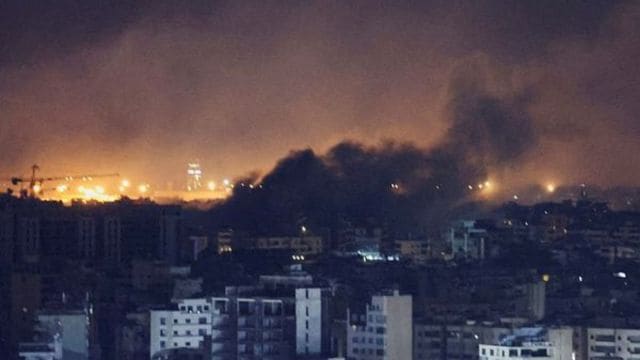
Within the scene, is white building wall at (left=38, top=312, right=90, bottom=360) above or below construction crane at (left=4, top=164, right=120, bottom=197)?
below

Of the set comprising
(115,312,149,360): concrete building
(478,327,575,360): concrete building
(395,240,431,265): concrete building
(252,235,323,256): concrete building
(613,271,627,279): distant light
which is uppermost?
(252,235,323,256): concrete building

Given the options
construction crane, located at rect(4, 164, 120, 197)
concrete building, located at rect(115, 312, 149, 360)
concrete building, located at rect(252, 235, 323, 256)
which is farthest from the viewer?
Answer: construction crane, located at rect(4, 164, 120, 197)

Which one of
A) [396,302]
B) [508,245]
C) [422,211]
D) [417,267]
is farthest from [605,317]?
[422,211]

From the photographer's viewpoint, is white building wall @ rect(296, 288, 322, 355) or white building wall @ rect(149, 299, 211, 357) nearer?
white building wall @ rect(296, 288, 322, 355)

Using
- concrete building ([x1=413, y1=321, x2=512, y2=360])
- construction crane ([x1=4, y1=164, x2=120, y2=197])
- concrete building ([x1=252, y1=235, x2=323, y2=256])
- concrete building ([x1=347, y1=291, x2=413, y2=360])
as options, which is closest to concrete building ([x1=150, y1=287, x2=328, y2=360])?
concrete building ([x1=347, y1=291, x2=413, y2=360])

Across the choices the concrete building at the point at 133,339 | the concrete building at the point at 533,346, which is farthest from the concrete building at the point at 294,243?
the concrete building at the point at 533,346

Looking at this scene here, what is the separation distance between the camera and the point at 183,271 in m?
25.3

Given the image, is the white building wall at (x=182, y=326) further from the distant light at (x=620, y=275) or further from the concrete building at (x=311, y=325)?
the distant light at (x=620, y=275)

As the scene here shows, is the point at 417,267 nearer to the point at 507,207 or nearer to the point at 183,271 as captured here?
the point at 183,271

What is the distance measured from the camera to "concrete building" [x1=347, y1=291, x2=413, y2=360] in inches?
824

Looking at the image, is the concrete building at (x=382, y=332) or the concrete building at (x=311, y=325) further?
the concrete building at (x=311, y=325)

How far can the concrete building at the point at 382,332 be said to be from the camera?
20.9 m

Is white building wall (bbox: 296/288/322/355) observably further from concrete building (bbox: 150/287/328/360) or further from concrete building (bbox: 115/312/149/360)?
concrete building (bbox: 115/312/149/360)

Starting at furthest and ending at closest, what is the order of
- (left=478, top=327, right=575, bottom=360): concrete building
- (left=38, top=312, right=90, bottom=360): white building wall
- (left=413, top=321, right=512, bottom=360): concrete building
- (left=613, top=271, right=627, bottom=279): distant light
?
(left=613, top=271, right=627, bottom=279): distant light, (left=38, top=312, right=90, bottom=360): white building wall, (left=413, top=321, right=512, bottom=360): concrete building, (left=478, top=327, right=575, bottom=360): concrete building
